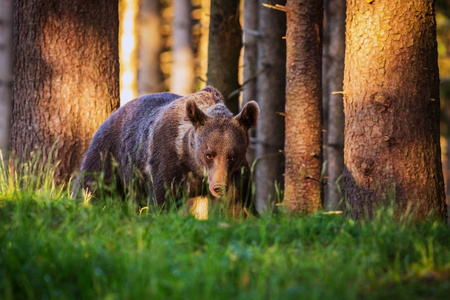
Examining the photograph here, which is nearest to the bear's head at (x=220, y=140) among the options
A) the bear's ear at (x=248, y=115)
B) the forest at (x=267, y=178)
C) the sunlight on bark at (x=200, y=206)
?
the bear's ear at (x=248, y=115)

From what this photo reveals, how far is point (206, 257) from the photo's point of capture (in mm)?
4098

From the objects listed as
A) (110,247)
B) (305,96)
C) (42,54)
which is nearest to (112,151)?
(42,54)

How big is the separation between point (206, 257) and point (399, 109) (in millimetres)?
2913

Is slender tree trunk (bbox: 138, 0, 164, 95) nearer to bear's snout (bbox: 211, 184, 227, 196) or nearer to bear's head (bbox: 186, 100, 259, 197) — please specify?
bear's head (bbox: 186, 100, 259, 197)

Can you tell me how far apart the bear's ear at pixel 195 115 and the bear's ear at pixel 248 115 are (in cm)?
40

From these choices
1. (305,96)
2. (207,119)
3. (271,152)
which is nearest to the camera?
(207,119)

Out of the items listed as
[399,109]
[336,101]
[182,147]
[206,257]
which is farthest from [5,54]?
[206,257]

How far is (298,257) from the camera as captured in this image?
425 cm

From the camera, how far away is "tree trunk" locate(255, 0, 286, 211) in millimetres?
10836

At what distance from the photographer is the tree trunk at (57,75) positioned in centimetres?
830

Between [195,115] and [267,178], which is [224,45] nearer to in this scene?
[267,178]

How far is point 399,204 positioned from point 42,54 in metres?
5.04

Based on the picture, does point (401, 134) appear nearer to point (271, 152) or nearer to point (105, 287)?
point (105, 287)

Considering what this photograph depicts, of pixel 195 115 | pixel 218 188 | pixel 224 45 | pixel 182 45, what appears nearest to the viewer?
pixel 218 188
